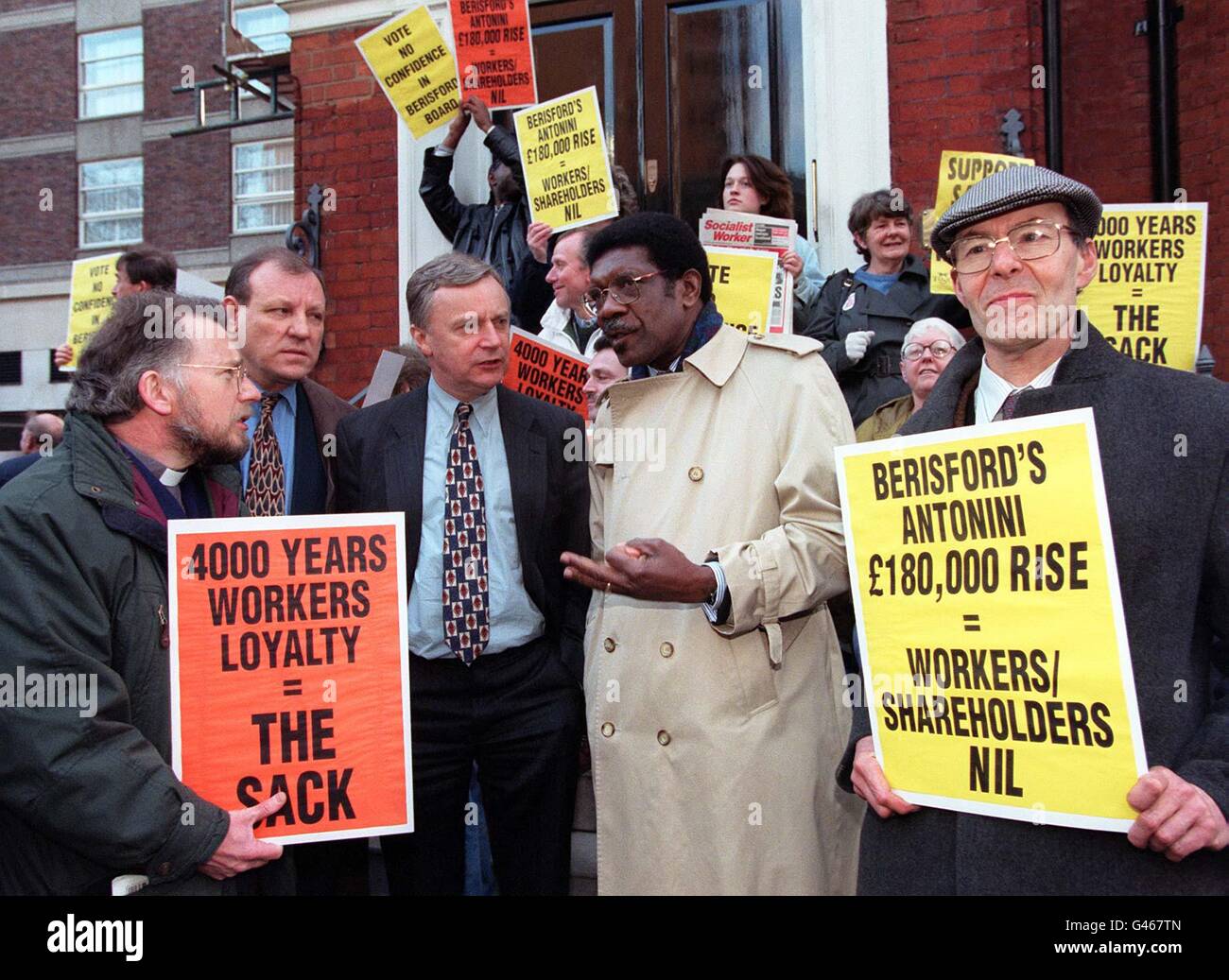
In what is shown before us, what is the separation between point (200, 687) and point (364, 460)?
102 centimetres

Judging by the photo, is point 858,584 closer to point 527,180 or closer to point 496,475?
point 496,475

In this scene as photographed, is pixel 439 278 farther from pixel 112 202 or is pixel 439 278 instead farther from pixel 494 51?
pixel 112 202

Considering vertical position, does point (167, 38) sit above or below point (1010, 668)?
above

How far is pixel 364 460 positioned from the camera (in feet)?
11.0

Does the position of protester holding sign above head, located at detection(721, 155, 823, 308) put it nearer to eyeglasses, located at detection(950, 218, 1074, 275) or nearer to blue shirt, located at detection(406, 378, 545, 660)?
blue shirt, located at detection(406, 378, 545, 660)

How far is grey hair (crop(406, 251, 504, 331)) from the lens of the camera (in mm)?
3426

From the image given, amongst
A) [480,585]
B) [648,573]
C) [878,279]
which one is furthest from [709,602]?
[878,279]

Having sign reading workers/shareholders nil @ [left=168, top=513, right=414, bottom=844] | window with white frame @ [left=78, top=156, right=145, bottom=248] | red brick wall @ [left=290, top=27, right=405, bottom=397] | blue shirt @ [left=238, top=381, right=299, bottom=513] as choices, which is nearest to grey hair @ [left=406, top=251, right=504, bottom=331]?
blue shirt @ [left=238, top=381, right=299, bottom=513]

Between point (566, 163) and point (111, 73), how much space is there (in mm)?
29026

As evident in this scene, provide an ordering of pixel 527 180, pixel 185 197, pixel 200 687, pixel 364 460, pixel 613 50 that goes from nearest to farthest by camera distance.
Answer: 1. pixel 200 687
2. pixel 364 460
3. pixel 527 180
4. pixel 613 50
5. pixel 185 197

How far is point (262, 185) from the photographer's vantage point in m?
28.0

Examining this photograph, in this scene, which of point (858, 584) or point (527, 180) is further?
point (527, 180)

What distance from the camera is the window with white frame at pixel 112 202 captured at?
29250 mm
